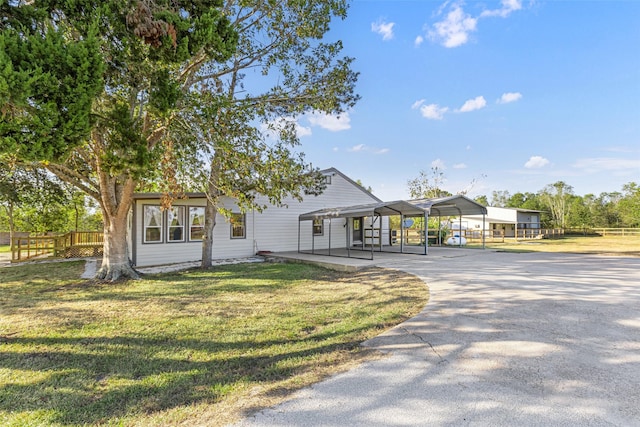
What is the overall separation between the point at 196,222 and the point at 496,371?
1130 centimetres

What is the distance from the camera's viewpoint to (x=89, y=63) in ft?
11.9

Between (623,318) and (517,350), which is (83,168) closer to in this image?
(517,350)

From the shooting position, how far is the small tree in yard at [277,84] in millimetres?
6887

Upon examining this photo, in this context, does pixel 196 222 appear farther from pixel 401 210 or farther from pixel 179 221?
pixel 401 210

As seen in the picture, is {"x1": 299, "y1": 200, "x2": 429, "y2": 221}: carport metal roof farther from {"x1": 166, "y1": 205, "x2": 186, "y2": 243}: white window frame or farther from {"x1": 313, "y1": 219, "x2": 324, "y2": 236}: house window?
{"x1": 166, "y1": 205, "x2": 186, "y2": 243}: white window frame

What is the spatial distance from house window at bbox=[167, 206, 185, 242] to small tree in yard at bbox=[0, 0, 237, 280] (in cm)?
577

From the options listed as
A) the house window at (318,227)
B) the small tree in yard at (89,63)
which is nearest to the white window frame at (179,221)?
the small tree in yard at (89,63)

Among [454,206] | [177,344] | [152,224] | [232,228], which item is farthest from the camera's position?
[454,206]

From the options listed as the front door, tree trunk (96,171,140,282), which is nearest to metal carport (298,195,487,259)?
the front door

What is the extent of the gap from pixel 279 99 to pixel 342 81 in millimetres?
1749

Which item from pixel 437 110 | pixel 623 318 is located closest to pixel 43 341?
pixel 623 318

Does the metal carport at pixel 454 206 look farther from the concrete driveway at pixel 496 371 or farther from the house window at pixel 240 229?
the concrete driveway at pixel 496 371

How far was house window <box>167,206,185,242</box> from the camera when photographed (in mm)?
11500

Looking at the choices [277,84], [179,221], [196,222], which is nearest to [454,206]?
[277,84]
